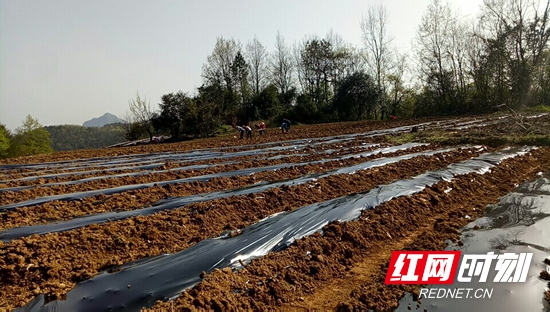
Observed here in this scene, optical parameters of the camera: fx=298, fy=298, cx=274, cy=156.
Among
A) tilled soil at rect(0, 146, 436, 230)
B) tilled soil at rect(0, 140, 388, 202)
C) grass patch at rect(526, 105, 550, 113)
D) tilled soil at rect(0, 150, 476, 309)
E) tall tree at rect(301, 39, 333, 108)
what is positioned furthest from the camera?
tall tree at rect(301, 39, 333, 108)

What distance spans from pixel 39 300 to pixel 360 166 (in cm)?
665

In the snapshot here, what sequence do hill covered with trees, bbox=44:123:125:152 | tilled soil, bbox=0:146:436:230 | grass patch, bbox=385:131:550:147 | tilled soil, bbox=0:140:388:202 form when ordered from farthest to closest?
hill covered with trees, bbox=44:123:125:152
grass patch, bbox=385:131:550:147
tilled soil, bbox=0:140:388:202
tilled soil, bbox=0:146:436:230

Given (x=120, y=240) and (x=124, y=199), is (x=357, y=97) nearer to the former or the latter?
(x=124, y=199)

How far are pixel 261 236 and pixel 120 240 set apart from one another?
5.80 feet

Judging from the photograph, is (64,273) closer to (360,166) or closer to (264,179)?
(264,179)

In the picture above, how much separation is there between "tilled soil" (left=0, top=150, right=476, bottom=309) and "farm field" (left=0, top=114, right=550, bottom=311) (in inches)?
0.7

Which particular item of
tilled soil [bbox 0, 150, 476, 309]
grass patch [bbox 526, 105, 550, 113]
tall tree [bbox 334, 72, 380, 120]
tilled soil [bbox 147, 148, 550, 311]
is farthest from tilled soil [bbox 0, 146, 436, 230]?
tall tree [bbox 334, 72, 380, 120]

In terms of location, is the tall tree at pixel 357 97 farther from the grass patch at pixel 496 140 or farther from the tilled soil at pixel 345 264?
the tilled soil at pixel 345 264

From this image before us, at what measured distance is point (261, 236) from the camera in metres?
3.84

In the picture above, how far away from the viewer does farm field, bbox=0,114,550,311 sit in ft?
9.20

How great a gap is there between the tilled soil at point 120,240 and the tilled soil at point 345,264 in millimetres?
1085

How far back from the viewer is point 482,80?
26766 mm

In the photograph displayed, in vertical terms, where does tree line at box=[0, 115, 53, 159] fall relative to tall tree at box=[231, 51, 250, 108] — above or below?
below

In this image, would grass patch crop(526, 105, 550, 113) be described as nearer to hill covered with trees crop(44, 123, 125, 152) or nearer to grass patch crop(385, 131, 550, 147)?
grass patch crop(385, 131, 550, 147)
